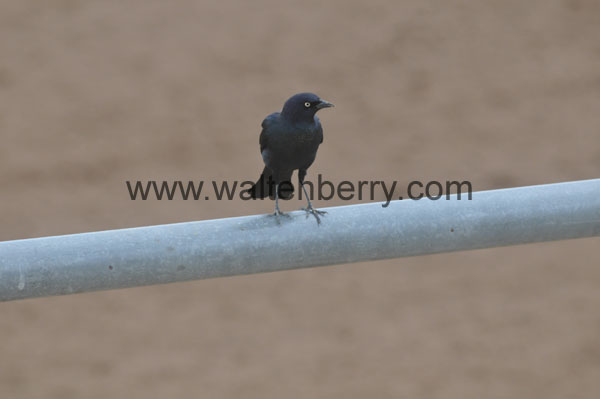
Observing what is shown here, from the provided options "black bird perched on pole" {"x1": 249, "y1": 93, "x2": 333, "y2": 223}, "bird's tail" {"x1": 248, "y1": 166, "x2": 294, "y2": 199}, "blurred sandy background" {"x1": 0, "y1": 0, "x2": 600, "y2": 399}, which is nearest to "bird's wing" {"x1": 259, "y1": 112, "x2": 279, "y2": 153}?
"black bird perched on pole" {"x1": 249, "y1": 93, "x2": 333, "y2": 223}

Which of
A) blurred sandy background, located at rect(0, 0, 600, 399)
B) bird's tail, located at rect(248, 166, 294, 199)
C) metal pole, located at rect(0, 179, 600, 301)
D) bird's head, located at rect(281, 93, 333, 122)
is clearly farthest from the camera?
blurred sandy background, located at rect(0, 0, 600, 399)

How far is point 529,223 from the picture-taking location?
174 cm

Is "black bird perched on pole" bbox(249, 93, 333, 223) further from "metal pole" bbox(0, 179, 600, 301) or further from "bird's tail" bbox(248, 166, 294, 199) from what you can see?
"metal pole" bbox(0, 179, 600, 301)

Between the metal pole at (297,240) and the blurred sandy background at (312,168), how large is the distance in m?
4.35

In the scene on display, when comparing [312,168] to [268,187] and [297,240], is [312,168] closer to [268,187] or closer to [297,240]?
[268,187]

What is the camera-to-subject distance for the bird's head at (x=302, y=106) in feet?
9.39

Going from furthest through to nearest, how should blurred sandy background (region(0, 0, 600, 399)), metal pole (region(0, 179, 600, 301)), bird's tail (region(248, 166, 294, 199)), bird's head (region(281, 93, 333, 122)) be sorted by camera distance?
blurred sandy background (region(0, 0, 600, 399)), bird's tail (region(248, 166, 294, 199)), bird's head (region(281, 93, 333, 122)), metal pole (region(0, 179, 600, 301))

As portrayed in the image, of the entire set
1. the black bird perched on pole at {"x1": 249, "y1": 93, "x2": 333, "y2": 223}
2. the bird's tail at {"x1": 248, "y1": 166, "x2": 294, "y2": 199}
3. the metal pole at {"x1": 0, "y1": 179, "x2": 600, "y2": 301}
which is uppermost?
the black bird perched on pole at {"x1": 249, "y1": 93, "x2": 333, "y2": 223}

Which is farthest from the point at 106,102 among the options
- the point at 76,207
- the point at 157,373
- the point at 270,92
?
the point at 157,373

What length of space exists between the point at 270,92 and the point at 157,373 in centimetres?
275

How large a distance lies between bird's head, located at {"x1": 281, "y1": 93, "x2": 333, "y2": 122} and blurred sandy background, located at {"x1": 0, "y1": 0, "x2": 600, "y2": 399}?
350 centimetres

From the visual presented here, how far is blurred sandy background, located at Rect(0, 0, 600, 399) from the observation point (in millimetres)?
6052

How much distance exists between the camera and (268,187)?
10.3 feet

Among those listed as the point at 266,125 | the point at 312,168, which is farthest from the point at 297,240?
the point at 312,168
